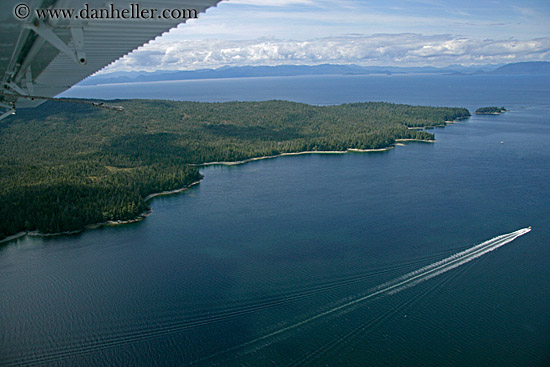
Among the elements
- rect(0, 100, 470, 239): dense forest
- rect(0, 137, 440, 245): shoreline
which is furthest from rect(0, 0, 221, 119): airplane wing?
rect(0, 100, 470, 239): dense forest

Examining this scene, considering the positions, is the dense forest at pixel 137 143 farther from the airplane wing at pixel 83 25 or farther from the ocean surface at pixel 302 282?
the airplane wing at pixel 83 25

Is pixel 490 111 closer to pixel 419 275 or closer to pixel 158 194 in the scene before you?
pixel 158 194

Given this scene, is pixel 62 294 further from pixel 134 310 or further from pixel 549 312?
pixel 549 312

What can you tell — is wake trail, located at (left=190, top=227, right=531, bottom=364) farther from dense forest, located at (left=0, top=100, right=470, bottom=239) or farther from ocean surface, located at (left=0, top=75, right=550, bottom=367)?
dense forest, located at (left=0, top=100, right=470, bottom=239)

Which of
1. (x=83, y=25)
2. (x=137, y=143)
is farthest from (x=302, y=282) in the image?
(x=137, y=143)

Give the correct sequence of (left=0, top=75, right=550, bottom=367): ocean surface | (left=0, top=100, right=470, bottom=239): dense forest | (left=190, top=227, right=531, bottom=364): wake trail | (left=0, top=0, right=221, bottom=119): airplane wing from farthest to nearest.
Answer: (left=0, top=100, right=470, bottom=239): dense forest
(left=190, top=227, right=531, bottom=364): wake trail
(left=0, top=75, right=550, bottom=367): ocean surface
(left=0, top=0, right=221, bottom=119): airplane wing

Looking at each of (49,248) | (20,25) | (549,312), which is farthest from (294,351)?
(49,248)
